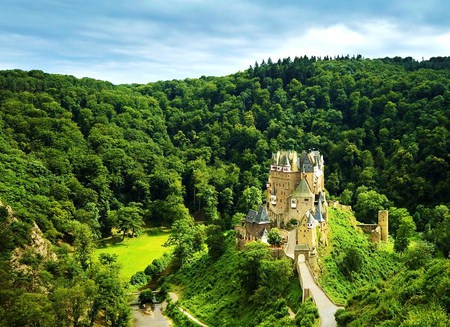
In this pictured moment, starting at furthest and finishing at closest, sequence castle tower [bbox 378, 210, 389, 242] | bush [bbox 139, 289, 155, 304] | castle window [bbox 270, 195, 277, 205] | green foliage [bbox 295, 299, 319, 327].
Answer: castle tower [bbox 378, 210, 389, 242] → castle window [bbox 270, 195, 277, 205] → bush [bbox 139, 289, 155, 304] → green foliage [bbox 295, 299, 319, 327]

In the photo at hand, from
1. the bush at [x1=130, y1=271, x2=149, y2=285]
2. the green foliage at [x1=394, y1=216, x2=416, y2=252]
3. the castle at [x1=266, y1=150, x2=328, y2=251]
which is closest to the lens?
the castle at [x1=266, y1=150, x2=328, y2=251]

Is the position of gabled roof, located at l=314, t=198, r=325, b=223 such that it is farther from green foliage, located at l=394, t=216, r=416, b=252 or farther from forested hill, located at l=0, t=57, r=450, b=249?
forested hill, located at l=0, t=57, r=450, b=249

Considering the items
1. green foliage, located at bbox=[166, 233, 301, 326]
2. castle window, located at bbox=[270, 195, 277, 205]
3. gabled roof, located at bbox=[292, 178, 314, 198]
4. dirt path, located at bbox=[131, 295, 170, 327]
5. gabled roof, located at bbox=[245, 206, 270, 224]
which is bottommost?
dirt path, located at bbox=[131, 295, 170, 327]

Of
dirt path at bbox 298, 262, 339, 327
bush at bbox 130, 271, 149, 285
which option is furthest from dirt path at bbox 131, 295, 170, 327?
dirt path at bbox 298, 262, 339, 327

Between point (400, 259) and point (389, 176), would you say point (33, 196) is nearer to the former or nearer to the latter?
point (400, 259)

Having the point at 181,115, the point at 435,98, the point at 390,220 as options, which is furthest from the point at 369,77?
the point at 390,220

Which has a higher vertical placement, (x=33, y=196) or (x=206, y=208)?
(x=33, y=196)
